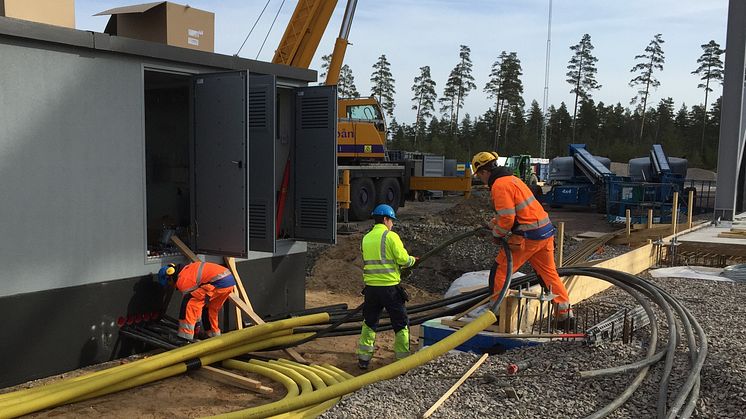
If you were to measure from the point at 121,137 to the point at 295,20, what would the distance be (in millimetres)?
8459

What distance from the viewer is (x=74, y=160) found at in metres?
5.65

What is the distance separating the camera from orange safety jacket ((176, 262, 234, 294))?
616 cm

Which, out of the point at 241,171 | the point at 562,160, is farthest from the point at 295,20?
the point at 562,160

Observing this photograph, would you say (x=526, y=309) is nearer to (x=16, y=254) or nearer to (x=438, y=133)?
(x=16, y=254)

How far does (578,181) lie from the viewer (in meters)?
22.1

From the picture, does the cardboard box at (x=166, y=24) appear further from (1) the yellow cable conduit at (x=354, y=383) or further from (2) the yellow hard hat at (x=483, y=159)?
(1) the yellow cable conduit at (x=354, y=383)

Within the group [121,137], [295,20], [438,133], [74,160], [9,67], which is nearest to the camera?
[9,67]

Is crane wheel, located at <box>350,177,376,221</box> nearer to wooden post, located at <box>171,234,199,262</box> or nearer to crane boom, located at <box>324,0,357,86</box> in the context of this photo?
crane boom, located at <box>324,0,357,86</box>

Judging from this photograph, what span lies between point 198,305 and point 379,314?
5.80 ft

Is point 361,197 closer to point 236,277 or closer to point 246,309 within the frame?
point 236,277

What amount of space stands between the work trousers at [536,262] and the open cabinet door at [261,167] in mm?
2474

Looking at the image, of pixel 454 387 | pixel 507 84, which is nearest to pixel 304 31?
pixel 454 387

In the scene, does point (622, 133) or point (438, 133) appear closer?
point (622, 133)

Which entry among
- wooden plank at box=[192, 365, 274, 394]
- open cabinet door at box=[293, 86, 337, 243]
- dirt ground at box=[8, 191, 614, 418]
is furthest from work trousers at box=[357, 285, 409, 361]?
open cabinet door at box=[293, 86, 337, 243]
